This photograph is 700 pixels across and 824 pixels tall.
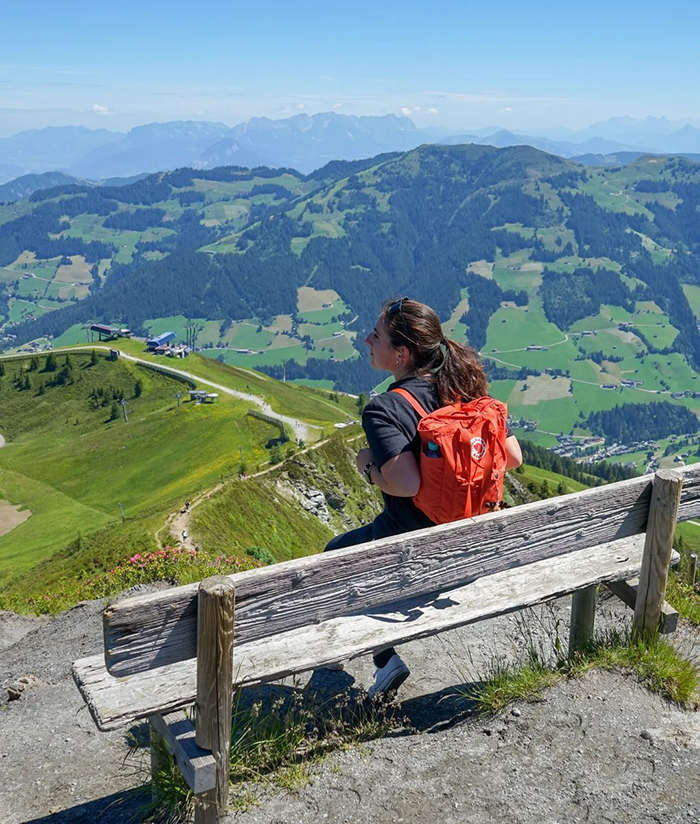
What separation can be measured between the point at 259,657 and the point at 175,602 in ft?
3.64

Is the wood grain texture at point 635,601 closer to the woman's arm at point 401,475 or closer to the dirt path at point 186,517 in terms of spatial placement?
the woman's arm at point 401,475

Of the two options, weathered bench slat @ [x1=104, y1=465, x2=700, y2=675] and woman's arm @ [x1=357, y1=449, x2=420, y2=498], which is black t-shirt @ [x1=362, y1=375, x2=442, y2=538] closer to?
woman's arm @ [x1=357, y1=449, x2=420, y2=498]

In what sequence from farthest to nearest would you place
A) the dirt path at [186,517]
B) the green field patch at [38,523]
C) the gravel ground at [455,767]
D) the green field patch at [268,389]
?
the green field patch at [268,389] → the green field patch at [38,523] → the dirt path at [186,517] → the gravel ground at [455,767]

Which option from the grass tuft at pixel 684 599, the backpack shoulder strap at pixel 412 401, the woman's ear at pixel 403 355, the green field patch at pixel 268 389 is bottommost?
the green field patch at pixel 268 389

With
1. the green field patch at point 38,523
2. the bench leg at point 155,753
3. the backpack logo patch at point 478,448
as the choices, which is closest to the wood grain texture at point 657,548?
the backpack logo patch at point 478,448

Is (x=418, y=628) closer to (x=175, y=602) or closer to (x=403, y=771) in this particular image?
(x=403, y=771)

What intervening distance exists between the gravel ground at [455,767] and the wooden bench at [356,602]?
980mm

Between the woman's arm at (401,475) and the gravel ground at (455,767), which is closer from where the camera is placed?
the gravel ground at (455,767)

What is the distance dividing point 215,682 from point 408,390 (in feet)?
10.4

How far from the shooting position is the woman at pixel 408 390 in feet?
22.7

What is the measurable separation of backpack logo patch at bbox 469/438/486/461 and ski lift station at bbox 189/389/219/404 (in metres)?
129

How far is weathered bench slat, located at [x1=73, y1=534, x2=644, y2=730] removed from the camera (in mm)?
5825

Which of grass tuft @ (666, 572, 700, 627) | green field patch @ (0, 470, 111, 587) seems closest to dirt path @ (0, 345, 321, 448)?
green field patch @ (0, 470, 111, 587)

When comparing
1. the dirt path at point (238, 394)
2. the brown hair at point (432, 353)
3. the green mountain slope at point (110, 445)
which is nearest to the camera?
the brown hair at point (432, 353)
